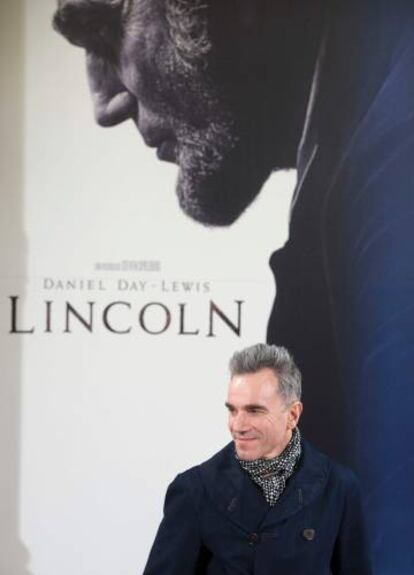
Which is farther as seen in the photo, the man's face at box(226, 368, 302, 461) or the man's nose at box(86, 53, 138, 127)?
the man's nose at box(86, 53, 138, 127)

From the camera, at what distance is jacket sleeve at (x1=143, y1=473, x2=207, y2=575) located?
114cm

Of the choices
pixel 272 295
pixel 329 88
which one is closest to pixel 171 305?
pixel 272 295

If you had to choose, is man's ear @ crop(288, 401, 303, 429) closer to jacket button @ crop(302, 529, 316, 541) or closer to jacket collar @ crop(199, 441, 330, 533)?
jacket collar @ crop(199, 441, 330, 533)

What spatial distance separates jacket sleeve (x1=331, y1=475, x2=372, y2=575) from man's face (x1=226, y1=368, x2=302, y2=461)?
20cm

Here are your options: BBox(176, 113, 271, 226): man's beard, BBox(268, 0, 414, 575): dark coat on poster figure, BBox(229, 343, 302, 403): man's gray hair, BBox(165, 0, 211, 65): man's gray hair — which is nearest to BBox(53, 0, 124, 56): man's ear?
BBox(165, 0, 211, 65): man's gray hair

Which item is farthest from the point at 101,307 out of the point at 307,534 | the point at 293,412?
the point at 307,534

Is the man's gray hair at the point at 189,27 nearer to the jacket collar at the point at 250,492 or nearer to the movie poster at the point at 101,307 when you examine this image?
the movie poster at the point at 101,307

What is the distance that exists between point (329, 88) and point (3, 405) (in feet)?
4.40

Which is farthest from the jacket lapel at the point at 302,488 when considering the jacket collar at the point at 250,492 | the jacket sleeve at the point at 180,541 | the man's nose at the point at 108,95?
the man's nose at the point at 108,95

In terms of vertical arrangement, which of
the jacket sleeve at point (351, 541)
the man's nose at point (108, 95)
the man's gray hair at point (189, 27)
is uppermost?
the man's gray hair at point (189, 27)

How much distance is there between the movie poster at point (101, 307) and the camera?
189 cm

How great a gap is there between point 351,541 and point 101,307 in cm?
100

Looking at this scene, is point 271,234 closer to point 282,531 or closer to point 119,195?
point 119,195

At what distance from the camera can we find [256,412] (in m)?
1.14
